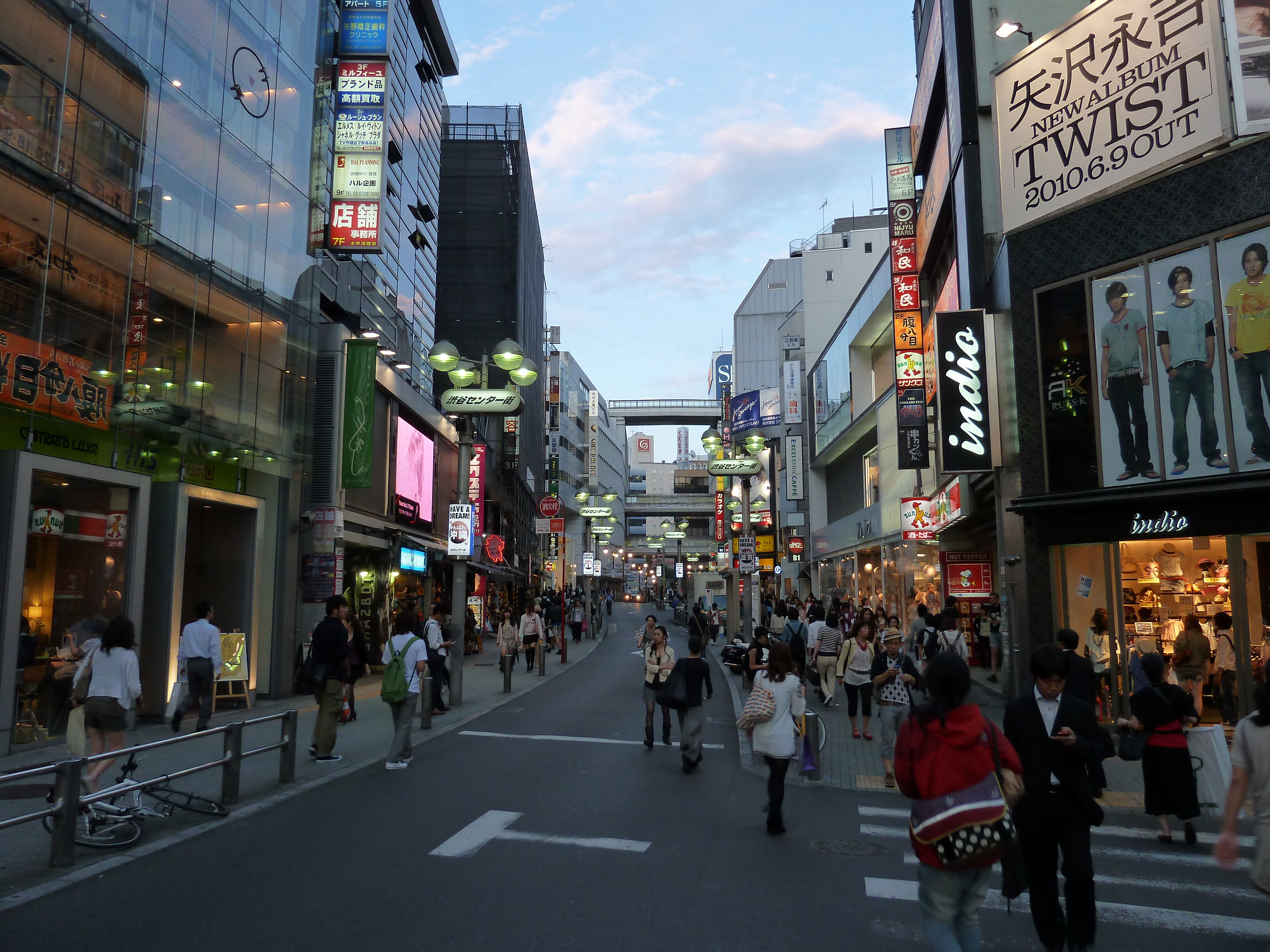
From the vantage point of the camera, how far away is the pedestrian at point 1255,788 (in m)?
4.42

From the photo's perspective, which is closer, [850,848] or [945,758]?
[945,758]

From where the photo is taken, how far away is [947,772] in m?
4.23

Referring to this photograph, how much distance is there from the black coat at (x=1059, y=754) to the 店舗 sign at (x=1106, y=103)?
11.7 meters

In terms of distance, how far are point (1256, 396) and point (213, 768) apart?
1383 centimetres

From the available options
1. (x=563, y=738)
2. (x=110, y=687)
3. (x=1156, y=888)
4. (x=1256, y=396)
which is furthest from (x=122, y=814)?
(x=1256, y=396)

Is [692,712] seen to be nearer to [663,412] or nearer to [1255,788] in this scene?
[1255,788]

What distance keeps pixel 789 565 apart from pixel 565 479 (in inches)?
1234

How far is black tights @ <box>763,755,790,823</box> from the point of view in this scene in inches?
312

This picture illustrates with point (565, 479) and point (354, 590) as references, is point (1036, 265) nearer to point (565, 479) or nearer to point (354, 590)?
point (354, 590)

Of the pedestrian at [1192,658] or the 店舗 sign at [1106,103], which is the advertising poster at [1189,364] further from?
the pedestrian at [1192,658]

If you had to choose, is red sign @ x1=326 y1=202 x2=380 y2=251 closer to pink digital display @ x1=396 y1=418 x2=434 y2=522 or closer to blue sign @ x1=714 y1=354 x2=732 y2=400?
pink digital display @ x1=396 y1=418 x2=434 y2=522

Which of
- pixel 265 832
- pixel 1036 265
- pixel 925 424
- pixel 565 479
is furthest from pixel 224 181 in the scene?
pixel 565 479

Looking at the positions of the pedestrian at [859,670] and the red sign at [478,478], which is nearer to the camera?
the pedestrian at [859,670]

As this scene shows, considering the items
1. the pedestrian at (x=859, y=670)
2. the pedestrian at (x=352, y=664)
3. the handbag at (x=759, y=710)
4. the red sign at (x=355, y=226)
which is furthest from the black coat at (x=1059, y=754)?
the red sign at (x=355, y=226)
